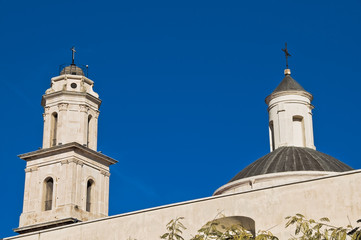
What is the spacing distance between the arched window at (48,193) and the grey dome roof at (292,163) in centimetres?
1484

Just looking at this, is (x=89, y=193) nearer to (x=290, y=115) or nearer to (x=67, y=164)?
(x=67, y=164)

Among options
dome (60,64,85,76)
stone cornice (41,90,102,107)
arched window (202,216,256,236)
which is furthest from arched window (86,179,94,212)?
arched window (202,216,256,236)

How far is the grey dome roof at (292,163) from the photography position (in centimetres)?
2953

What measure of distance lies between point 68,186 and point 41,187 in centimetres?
179

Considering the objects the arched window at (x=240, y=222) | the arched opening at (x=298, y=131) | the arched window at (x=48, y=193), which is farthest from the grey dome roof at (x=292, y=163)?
the arched window at (x=48, y=193)

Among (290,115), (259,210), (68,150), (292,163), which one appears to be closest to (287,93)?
(290,115)

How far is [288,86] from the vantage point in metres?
35.3

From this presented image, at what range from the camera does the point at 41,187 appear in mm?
43344

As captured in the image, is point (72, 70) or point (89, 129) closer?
point (89, 129)

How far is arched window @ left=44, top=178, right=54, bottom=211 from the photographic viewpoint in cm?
4272

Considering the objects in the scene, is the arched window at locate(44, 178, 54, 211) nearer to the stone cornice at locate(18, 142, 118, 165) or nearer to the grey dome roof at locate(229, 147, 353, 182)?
the stone cornice at locate(18, 142, 118, 165)

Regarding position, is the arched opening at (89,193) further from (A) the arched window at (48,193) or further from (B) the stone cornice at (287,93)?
(B) the stone cornice at (287,93)

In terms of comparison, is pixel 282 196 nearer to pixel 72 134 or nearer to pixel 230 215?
pixel 230 215

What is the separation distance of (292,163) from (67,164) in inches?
632
